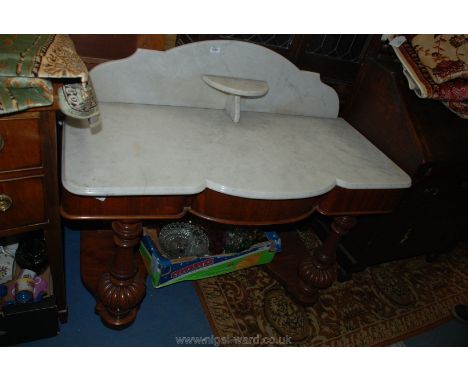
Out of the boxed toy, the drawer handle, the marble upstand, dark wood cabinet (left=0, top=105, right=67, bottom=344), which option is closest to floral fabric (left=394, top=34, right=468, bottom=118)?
the marble upstand

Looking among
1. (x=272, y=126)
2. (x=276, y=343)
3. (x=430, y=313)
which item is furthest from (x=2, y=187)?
(x=430, y=313)

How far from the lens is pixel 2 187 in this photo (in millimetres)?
980

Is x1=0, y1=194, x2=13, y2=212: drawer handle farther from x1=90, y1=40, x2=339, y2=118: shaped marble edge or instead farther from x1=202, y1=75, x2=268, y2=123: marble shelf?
x1=202, y1=75, x2=268, y2=123: marble shelf

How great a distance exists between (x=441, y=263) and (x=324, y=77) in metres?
1.65

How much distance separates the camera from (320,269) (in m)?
1.74

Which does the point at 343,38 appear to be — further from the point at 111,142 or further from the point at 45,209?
the point at 45,209

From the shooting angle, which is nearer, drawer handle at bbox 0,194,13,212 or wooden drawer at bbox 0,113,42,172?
wooden drawer at bbox 0,113,42,172

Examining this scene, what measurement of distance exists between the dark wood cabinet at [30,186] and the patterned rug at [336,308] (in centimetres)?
82

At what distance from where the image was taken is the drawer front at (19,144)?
0.90 metres

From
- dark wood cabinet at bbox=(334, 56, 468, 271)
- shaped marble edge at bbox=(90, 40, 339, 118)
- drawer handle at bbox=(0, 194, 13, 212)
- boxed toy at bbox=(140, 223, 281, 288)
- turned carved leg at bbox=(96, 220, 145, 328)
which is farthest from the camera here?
boxed toy at bbox=(140, 223, 281, 288)

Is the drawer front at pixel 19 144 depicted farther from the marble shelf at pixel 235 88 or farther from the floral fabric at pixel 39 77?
the marble shelf at pixel 235 88

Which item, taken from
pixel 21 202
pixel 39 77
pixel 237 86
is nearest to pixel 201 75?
pixel 237 86

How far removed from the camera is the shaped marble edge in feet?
4.52

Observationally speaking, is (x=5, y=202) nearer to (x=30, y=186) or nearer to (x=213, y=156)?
(x=30, y=186)
